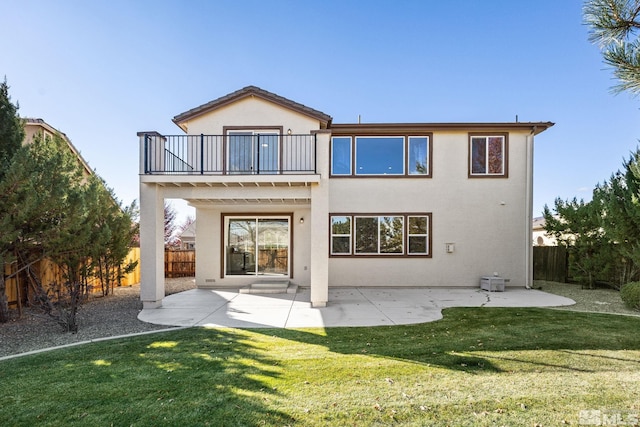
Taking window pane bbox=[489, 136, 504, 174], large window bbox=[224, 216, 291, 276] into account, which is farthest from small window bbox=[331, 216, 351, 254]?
window pane bbox=[489, 136, 504, 174]

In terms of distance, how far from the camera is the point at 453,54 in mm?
15359

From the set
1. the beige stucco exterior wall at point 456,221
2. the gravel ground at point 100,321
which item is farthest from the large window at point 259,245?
the gravel ground at point 100,321

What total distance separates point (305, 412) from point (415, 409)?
3.83 ft

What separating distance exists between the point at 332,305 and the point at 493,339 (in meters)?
4.41

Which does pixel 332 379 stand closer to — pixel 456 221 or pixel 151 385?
pixel 151 385

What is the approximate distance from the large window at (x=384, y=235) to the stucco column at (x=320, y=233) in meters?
3.78

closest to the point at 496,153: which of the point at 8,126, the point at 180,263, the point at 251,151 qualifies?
the point at 251,151

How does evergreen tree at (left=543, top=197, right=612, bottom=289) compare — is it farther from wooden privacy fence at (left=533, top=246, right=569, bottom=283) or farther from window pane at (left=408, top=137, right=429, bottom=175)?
window pane at (left=408, top=137, right=429, bottom=175)

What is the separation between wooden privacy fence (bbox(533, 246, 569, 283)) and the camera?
13.8 metres

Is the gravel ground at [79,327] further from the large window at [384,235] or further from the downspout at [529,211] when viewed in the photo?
the downspout at [529,211]

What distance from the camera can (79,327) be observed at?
7.18 m

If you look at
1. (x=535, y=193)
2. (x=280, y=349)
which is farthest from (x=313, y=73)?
(x=280, y=349)

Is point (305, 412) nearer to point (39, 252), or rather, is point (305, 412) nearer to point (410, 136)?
point (39, 252)

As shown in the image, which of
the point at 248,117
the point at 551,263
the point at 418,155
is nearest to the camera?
the point at 248,117
